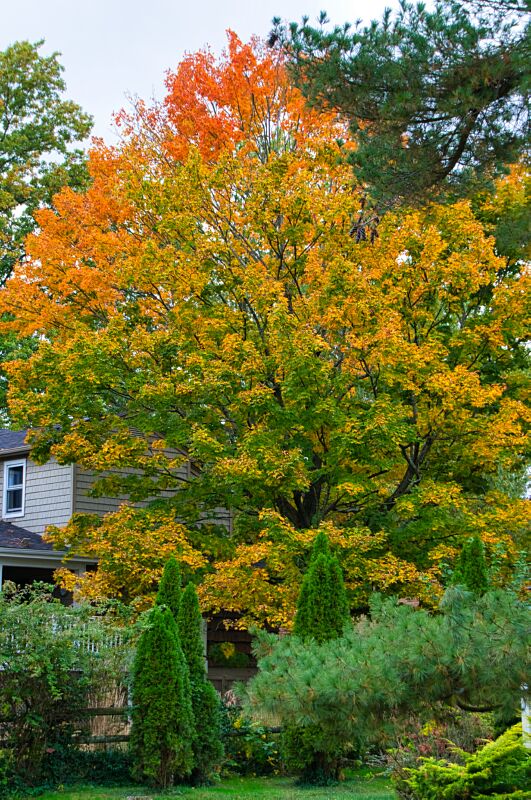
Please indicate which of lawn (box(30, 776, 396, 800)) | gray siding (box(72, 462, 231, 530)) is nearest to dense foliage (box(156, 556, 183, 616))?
lawn (box(30, 776, 396, 800))

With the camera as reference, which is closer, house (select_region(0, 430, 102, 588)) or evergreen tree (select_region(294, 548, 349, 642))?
evergreen tree (select_region(294, 548, 349, 642))

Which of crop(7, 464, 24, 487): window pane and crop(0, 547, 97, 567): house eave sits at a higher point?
crop(7, 464, 24, 487): window pane

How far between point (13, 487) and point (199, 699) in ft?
31.0

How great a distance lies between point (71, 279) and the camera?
18281 millimetres

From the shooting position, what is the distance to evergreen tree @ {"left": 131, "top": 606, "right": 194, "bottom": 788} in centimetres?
1118

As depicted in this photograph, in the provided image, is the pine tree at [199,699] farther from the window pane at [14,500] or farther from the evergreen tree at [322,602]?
the window pane at [14,500]

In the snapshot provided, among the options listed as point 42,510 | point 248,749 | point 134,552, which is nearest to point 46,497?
point 42,510

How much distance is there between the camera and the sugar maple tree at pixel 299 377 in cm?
1398

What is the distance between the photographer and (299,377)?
14.0 meters

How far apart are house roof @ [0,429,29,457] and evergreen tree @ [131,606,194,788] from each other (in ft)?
29.8

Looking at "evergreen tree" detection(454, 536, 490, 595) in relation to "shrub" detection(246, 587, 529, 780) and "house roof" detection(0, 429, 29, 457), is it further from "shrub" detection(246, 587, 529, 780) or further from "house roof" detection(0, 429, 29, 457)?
"house roof" detection(0, 429, 29, 457)

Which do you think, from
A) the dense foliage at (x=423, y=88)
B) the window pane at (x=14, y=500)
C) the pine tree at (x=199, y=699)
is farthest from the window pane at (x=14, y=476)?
the dense foliage at (x=423, y=88)

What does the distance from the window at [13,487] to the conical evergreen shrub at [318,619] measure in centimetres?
921

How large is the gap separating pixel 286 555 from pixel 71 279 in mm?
7672
